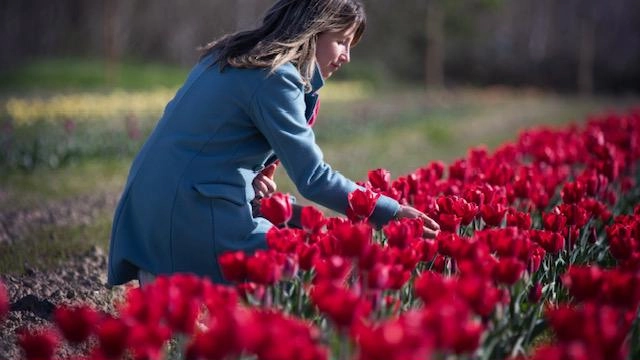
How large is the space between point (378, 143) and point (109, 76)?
355 inches

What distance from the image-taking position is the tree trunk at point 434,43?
21125 millimetres

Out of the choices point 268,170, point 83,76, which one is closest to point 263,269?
point 268,170

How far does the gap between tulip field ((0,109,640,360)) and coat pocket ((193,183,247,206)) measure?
0.85 ft

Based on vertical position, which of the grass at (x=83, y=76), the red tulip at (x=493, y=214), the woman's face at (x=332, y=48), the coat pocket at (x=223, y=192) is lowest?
the grass at (x=83, y=76)

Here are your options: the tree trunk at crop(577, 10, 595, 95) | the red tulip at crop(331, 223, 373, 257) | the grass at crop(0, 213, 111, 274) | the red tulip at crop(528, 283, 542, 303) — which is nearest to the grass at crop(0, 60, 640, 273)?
the grass at crop(0, 213, 111, 274)

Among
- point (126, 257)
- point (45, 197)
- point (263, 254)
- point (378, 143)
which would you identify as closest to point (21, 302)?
point (126, 257)

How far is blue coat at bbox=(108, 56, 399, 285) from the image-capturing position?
2855mm

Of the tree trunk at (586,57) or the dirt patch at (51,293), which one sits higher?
the dirt patch at (51,293)

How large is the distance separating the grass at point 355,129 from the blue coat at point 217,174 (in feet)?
4.33

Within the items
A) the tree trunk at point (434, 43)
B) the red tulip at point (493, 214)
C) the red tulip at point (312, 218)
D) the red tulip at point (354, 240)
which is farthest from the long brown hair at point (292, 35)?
the tree trunk at point (434, 43)

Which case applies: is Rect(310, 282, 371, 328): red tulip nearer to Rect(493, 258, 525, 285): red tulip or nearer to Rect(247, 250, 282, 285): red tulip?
Rect(247, 250, 282, 285): red tulip

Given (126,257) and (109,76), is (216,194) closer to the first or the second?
(126,257)

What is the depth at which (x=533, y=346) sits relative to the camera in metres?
2.67

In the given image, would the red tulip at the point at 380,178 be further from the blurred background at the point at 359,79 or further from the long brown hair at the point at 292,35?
the blurred background at the point at 359,79
